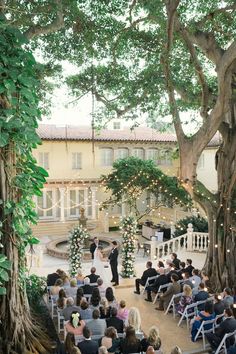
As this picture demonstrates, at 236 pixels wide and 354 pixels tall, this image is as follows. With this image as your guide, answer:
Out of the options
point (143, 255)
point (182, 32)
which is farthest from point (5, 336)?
point (143, 255)

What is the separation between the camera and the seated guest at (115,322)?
8.27m

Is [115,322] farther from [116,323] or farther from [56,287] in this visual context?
[56,287]

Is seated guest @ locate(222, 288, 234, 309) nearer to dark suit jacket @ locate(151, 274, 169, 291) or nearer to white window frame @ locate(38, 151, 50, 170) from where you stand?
dark suit jacket @ locate(151, 274, 169, 291)

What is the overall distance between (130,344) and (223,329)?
2.11 m

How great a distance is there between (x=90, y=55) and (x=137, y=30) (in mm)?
1627

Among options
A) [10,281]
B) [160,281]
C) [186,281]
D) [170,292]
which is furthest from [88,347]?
[160,281]

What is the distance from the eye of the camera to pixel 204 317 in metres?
9.08

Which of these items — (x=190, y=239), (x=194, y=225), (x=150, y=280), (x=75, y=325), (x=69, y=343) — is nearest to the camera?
(x=69, y=343)

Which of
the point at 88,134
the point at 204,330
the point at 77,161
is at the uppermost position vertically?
the point at 88,134

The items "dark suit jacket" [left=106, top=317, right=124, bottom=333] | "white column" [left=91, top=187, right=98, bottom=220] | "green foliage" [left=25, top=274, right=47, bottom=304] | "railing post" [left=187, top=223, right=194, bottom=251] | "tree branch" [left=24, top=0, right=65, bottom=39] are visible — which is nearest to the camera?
"dark suit jacket" [left=106, top=317, right=124, bottom=333]

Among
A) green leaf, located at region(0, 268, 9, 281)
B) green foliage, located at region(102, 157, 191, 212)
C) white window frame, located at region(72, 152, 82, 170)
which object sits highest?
white window frame, located at region(72, 152, 82, 170)

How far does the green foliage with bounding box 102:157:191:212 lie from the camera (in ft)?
77.3

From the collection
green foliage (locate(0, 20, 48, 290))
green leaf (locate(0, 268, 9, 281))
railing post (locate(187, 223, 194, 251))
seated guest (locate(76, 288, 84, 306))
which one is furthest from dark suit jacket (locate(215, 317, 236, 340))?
railing post (locate(187, 223, 194, 251))

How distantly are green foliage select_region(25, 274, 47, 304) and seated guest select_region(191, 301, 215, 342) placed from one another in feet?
12.8
